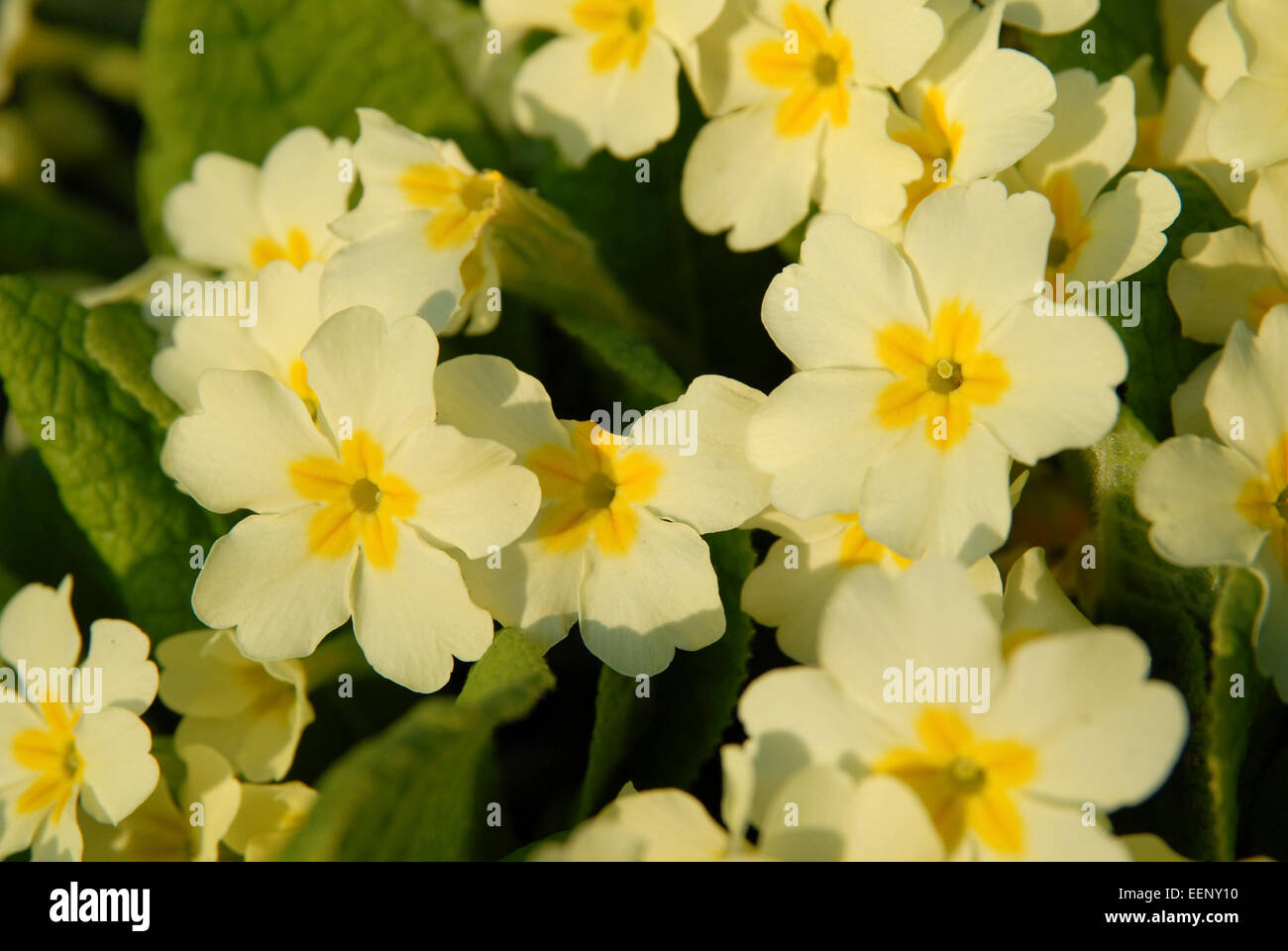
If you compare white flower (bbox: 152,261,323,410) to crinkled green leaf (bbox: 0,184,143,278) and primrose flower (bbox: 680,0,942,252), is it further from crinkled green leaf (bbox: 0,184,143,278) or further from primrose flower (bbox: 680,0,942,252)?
crinkled green leaf (bbox: 0,184,143,278)

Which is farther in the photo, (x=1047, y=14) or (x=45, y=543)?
(x=45, y=543)

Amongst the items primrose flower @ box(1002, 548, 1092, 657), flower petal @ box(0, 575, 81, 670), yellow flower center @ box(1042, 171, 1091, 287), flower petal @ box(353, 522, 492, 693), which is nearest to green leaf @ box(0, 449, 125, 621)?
flower petal @ box(0, 575, 81, 670)

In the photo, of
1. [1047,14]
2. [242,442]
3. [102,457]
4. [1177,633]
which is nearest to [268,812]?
[242,442]

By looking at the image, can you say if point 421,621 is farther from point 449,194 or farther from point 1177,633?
point 1177,633

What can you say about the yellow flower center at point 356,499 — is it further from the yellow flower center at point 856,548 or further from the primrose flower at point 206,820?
the yellow flower center at point 856,548

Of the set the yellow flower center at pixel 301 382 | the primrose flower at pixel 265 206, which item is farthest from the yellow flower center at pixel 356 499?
the primrose flower at pixel 265 206

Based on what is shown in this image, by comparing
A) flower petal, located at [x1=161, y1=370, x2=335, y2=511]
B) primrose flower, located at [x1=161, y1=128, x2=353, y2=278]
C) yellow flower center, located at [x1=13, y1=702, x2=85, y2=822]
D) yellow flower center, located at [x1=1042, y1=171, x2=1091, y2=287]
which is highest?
primrose flower, located at [x1=161, y1=128, x2=353, y2=278]

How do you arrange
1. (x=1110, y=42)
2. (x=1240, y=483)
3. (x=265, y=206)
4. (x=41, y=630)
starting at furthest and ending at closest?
(x=265, y=206), (x=1110, y=42), (x=41, y=630), (x=1240, y=483)
